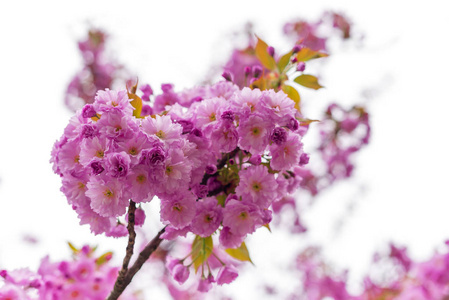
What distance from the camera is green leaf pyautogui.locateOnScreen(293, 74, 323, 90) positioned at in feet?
5.21

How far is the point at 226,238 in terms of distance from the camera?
122 cm

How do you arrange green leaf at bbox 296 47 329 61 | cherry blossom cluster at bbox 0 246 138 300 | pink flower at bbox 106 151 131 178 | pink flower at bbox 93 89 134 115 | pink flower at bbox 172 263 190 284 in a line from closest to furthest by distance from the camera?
1. pink flower at bbox 106 151 131 178
2. pink flower at bbox 93 89 134 115
3. pink flower at bbox 172 263 190 284
4. cherry blossom cluster at bbox 0 246 138 300
5. green leaf at bbox 296 47 329 61

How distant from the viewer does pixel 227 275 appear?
1.40m

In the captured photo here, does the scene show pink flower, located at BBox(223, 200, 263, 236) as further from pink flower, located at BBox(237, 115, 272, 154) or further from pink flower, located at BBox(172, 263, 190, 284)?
pink flower, located at BBox(172, 263, 190, 284)

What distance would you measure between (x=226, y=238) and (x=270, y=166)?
279 mm

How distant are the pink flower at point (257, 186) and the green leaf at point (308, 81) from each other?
0.58 m

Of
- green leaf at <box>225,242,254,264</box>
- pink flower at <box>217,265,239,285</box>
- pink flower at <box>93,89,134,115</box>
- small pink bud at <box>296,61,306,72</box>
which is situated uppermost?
small pink bud at <box>296,61,306,72</box>

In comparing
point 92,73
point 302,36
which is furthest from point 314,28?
point 92,73

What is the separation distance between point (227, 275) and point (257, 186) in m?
0.43

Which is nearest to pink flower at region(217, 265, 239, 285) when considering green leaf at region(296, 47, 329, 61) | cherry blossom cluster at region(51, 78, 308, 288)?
cherry blossom cluster at region(51, 78, 308, 288)

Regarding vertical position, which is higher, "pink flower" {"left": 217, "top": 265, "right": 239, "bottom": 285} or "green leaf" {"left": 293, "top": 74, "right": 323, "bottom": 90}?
"green leaf" {"left": 293, "top": 74, "right": 323, "bottom": 90}

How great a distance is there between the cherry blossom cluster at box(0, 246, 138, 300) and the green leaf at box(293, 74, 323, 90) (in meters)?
1.27

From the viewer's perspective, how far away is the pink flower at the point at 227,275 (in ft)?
4.57

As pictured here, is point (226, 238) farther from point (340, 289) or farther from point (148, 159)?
point (340, 289)
